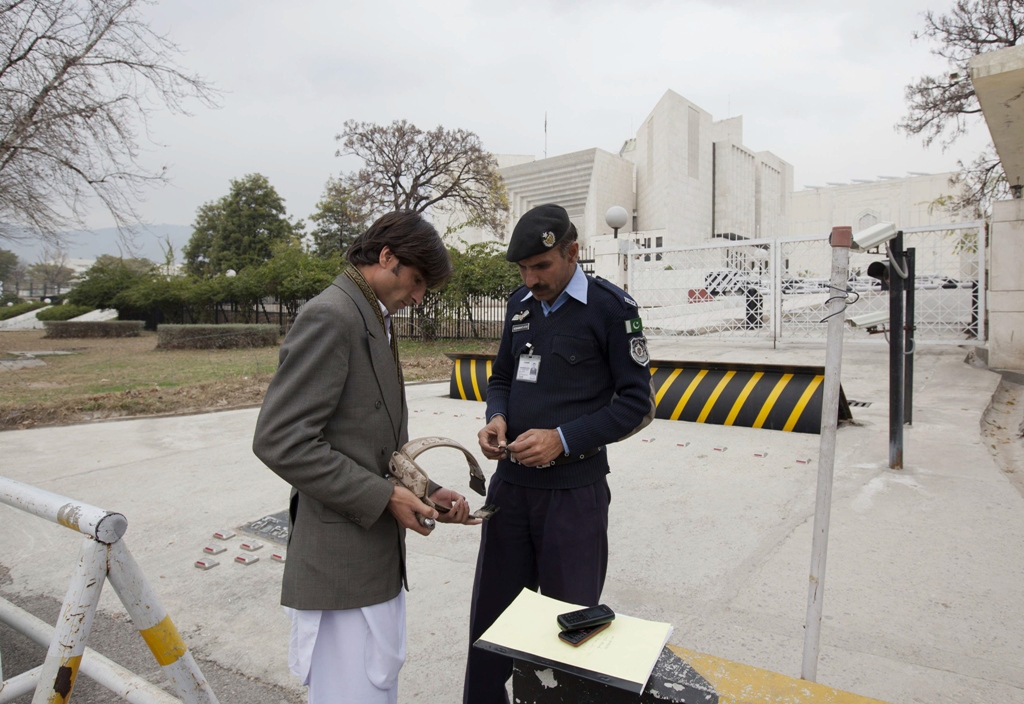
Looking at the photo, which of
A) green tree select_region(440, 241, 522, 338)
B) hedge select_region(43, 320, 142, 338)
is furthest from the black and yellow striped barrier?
hedge select_region(43, 320, 142, 338)

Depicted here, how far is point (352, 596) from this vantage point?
1515 millimetres

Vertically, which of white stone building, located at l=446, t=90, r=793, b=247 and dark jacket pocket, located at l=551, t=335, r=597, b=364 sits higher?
white stone building, located at l=446, t=90, r=793, b=247

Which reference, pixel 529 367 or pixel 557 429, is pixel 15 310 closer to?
pixel 529 367

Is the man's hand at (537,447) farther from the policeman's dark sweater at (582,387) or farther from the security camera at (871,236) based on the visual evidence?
the security camera at (871,236)

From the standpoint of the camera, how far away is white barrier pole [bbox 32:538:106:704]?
155 centimetres

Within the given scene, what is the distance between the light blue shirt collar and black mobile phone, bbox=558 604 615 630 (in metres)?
0.99

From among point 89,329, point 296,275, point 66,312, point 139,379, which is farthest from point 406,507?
point 66,312

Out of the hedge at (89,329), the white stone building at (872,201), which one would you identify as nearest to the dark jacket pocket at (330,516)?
the hedge at (89,329)

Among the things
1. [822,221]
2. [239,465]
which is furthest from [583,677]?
[822,221]

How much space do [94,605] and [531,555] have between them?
1237mm

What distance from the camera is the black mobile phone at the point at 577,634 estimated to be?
1221 millimetres

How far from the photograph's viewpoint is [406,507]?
5.01ft

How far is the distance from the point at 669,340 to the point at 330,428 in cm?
1550

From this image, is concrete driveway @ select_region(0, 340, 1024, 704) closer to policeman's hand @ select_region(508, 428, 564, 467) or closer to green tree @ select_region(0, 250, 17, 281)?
policeman's hand @ select_region(508, 428, 564, 467)
